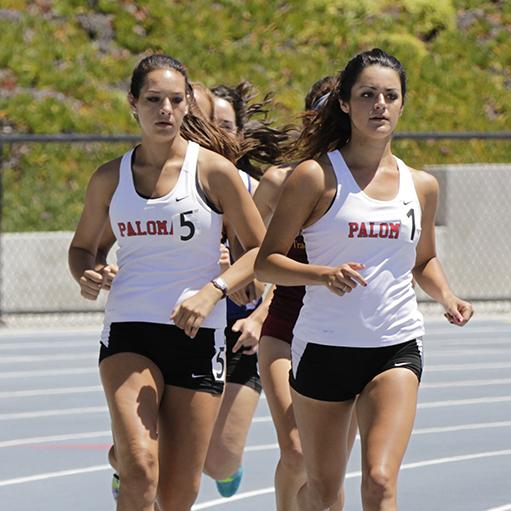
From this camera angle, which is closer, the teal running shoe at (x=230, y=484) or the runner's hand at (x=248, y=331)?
the runner's hand at (x=248, y=331)

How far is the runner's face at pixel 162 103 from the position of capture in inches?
225

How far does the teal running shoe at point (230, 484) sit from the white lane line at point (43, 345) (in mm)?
6905

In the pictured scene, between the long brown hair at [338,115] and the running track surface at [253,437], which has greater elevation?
the long brown hair at [338,115]

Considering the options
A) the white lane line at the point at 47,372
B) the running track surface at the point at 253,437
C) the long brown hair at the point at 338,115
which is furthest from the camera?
the white lane line at the point at 47,372

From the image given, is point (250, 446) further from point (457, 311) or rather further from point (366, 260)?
point (366, 260)

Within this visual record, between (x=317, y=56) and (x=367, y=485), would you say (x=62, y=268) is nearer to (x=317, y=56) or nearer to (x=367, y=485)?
(x=317, y=56)

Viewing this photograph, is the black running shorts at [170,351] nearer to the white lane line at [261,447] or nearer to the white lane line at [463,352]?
the white lane line at [261,447]

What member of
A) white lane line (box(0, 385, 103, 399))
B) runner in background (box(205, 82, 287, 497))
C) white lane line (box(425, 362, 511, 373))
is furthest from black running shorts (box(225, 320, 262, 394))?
white lane line (box(425, 362, 511, 373))

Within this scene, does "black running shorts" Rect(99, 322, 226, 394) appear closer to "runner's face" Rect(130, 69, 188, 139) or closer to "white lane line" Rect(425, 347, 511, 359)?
"runner's face" Rect(130, 69, 188, 139)

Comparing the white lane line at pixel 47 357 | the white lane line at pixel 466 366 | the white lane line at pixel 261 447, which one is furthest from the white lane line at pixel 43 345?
the white lane line at pixel 261 447

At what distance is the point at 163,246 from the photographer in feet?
18.5

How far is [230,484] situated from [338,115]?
222 centimetres

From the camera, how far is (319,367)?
18.2 ft

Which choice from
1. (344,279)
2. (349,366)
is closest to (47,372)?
(349,366)
